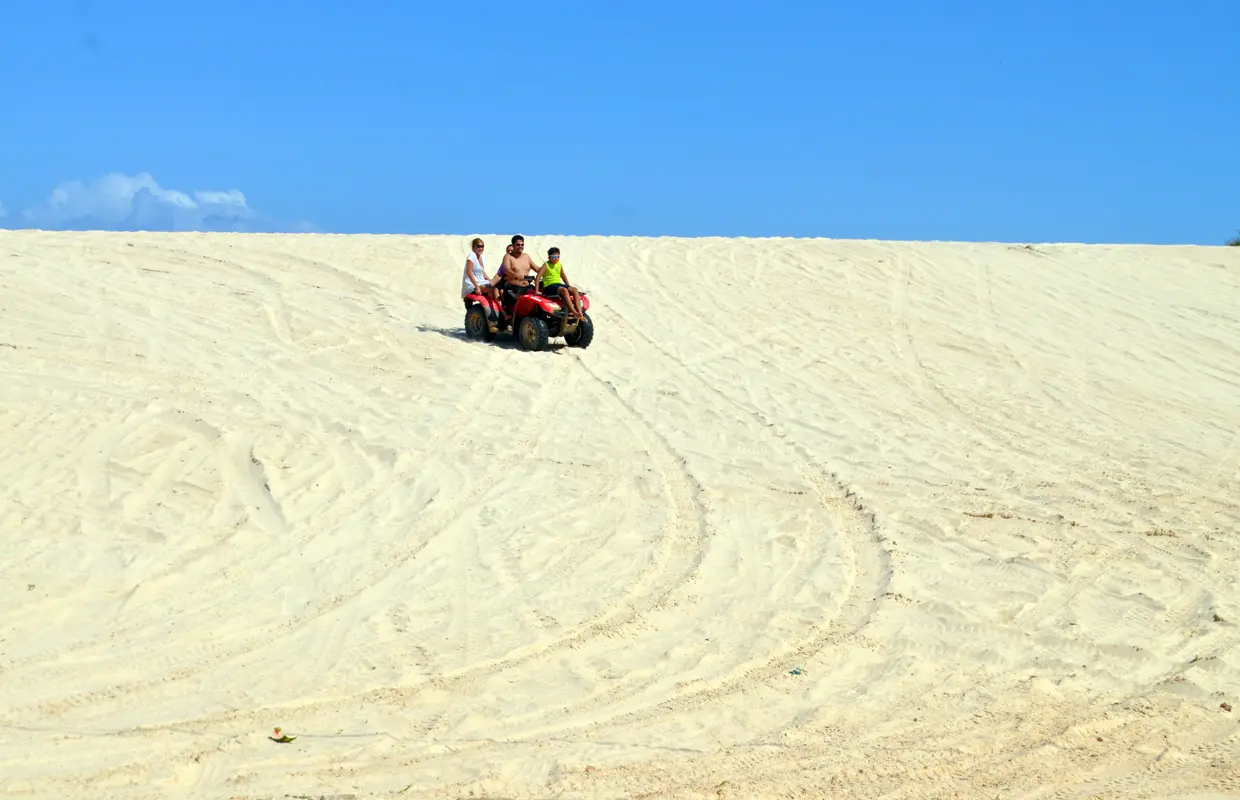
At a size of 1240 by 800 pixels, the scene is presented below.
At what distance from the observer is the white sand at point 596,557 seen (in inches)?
186

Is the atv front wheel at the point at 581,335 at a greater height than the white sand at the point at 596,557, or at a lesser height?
greater

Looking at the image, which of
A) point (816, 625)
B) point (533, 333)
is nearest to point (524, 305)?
point (533, 333)

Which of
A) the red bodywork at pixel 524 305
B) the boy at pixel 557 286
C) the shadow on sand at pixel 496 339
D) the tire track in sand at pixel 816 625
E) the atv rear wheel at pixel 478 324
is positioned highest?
the boy at pixel 557 286

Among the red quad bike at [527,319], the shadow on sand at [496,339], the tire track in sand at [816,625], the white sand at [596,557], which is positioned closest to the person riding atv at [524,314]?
the red quad bike at [527,319]

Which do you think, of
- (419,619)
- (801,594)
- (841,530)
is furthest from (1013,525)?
(419,619)

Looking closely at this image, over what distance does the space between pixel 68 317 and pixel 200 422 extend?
439 centimetres

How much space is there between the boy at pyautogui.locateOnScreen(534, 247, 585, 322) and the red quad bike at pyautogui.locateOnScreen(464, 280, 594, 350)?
85mm

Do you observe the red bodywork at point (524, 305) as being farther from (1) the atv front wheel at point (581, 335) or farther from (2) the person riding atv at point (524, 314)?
(1) the atv front wheel at point (581, 335)

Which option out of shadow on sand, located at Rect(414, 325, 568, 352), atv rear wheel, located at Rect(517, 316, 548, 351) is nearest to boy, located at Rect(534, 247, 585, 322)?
atv rear wheel, located at Rect(517, 316, 548, 351)

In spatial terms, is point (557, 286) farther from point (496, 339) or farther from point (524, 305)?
point (496, 339)

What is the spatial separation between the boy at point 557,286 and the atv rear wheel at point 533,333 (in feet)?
1.04

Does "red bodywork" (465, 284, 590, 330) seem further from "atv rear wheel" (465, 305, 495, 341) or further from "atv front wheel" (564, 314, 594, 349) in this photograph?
"atv front wheel" (564, 314, 594, 349)

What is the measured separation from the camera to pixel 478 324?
1430 cm

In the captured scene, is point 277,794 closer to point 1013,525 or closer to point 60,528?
point 60,528
